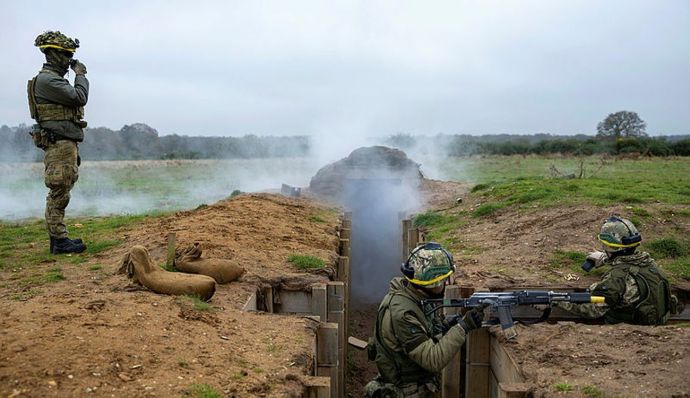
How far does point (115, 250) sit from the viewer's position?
9453 mm

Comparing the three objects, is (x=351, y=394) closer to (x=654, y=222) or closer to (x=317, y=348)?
(x=317, y=348)

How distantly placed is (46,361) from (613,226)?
17.6ft

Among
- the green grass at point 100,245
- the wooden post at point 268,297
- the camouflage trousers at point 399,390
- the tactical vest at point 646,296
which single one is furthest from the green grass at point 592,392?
the green grass at point 100,245

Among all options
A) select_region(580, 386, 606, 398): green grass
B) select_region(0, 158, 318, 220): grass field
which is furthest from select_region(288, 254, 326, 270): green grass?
select_region(0, 158, 318, 220): grass field

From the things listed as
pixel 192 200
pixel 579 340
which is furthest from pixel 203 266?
pixel 192 200

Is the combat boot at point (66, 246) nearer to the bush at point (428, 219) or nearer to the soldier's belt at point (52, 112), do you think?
the soldier's belt at point (52, 112)

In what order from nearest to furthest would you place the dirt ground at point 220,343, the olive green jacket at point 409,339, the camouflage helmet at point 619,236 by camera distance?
the dirt ground at point 220,343 → the olive green jacket at point 409,339 → the camouflage helmet at point 619,236

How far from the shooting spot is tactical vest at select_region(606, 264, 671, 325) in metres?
5.98

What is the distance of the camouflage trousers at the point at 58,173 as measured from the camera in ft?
27.8

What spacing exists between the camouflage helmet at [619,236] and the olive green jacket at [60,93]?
7.01 m

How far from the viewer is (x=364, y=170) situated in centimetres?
1895

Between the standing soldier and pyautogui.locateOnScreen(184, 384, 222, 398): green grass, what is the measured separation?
5336 mm

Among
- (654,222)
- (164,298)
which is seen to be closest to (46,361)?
(164,298)

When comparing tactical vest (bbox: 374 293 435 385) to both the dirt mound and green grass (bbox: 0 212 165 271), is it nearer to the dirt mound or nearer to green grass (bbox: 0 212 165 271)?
green grass (bbox: 0 212 165 271)
